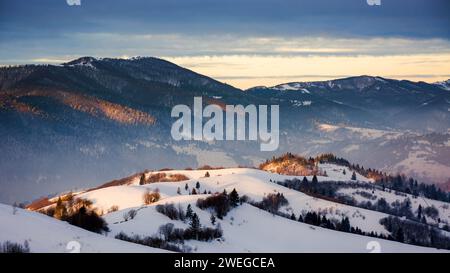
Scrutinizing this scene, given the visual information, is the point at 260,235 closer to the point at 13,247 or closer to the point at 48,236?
the point at 48,236

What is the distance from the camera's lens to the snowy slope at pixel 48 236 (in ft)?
214

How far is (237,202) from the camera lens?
496 ft

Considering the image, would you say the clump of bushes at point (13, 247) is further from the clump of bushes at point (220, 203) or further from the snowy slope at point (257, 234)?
the clump of bushes at point (220, 203)

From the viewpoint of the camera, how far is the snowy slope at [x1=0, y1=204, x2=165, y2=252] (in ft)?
214

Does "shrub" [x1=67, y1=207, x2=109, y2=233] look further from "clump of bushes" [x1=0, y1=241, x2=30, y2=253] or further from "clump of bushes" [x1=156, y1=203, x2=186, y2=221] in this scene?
"clump of bushes" [x1=0, y1=241, x2=30, y2=253]

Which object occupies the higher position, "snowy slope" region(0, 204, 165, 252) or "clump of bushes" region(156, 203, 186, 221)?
"snowy slope" region(0, 204, 165, 252)

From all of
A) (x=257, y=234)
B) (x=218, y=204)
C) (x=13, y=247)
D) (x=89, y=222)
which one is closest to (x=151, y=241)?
(x=89, y=222)

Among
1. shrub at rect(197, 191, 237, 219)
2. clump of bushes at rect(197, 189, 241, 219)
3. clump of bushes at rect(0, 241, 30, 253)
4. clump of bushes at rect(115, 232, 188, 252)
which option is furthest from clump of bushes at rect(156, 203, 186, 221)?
clump of bushes at rect(0, 241, 30, 253)

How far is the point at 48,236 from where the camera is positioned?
6900 centimetres
